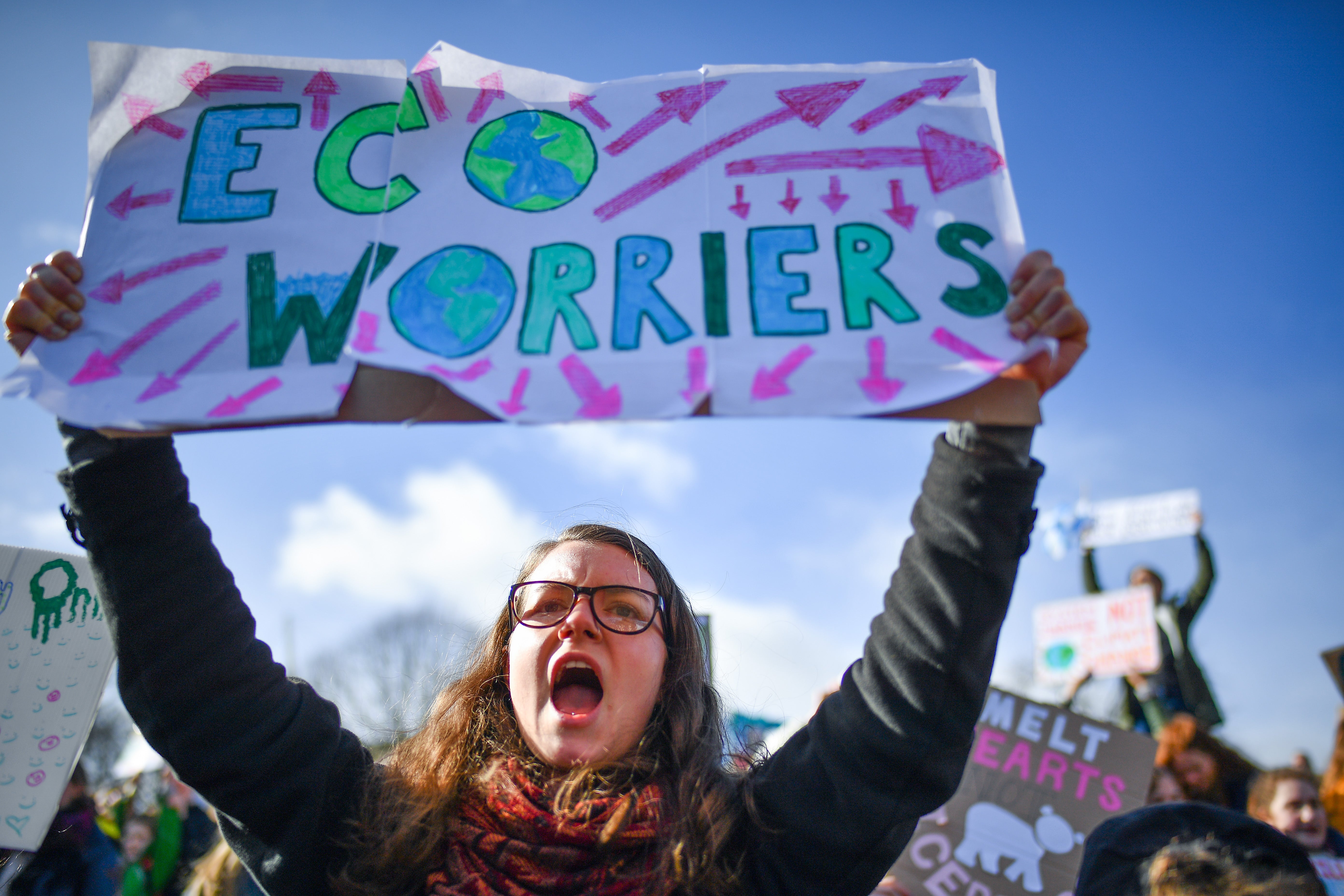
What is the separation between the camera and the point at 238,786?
1444 millimetres

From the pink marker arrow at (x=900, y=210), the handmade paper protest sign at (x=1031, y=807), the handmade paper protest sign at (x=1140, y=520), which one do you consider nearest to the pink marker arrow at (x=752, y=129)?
the pink marker arrow at (x=900, y=210)

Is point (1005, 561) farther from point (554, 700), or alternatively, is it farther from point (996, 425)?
point (554, 700)

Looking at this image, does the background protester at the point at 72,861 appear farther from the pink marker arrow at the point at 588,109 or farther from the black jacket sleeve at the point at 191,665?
the pink marker arrow at the point at 588,109

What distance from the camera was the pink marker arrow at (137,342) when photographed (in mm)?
1434

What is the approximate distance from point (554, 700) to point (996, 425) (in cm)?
97

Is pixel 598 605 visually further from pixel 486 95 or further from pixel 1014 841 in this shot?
pixel 1014 841

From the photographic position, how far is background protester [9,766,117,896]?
2.86 metres

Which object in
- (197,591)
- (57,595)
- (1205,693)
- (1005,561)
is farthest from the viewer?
(1205,693)

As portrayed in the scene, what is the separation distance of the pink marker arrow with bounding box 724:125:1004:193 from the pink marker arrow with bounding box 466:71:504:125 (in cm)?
50

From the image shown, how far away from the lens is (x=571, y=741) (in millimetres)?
1583

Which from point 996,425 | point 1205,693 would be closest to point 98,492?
point 996,425

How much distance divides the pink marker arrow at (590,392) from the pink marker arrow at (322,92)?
780 mm

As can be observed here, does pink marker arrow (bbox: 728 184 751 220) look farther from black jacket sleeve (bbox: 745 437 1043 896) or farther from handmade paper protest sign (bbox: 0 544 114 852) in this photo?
handmade paper protest sign (bbox: 0 544 114 852)

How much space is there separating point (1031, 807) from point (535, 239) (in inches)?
105
